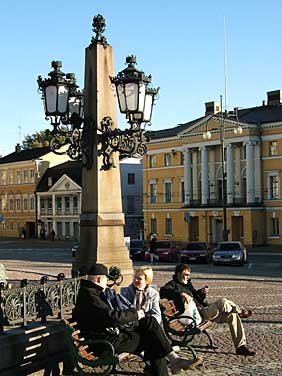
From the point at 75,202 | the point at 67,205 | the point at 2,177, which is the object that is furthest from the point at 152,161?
the point at 2,177

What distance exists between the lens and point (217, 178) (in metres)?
66.7

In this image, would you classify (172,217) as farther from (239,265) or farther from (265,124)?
(239,265)

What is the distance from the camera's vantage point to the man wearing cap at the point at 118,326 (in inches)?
300

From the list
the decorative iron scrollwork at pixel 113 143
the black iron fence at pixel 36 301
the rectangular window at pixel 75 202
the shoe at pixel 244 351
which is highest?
the rectangular window at pixel 75 202

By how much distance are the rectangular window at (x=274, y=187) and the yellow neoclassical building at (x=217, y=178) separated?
9cm

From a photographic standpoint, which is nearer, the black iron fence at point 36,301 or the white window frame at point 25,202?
the black iron fence at point 36,301

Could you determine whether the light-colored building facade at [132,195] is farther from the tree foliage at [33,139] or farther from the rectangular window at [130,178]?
the tree foliage at [33,139]

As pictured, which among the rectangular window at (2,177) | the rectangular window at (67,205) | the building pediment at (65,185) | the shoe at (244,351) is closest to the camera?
the shoe at (244,351)

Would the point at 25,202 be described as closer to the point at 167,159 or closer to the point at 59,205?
the point at 59,205

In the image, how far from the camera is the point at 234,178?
2574 inches

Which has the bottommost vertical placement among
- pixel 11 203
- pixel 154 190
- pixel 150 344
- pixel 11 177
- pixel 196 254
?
pixel 196 254

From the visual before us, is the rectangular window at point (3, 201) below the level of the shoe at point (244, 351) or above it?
above

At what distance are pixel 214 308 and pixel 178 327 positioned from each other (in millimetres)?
821

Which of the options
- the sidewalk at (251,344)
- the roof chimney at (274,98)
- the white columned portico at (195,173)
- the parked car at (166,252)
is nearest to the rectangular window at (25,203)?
the white columned portico at (195,173)
